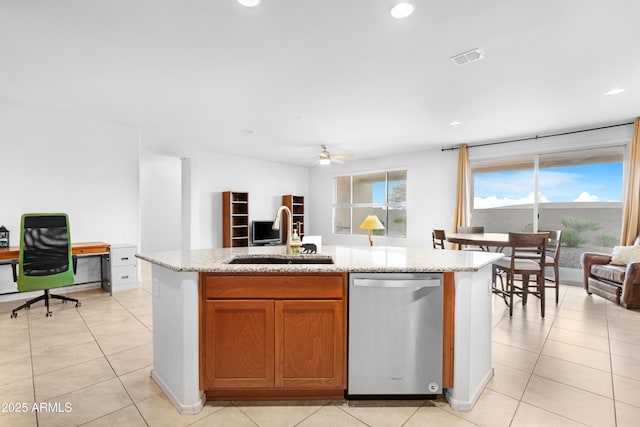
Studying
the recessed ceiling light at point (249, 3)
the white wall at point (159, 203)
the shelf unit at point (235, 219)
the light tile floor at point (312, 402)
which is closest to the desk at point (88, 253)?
the light tile floor at point (312, 402)

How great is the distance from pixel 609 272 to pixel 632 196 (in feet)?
4.38

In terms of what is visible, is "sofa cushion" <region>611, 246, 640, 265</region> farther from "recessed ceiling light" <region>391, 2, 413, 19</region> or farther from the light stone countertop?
"recessed ceiling light" <region>391, 2, 413, 19</region>

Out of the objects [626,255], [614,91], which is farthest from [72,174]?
[626,255]

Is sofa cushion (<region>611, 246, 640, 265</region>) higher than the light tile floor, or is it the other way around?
sofa cushion (<region>611, 246, 640, 265</region>)

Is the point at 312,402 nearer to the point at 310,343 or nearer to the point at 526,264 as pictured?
the point at 310,343

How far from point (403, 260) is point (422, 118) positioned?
3157mm

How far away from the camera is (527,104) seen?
3.92m

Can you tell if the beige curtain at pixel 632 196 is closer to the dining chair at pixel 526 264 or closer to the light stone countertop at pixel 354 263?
the dining chair at pixel 526 264

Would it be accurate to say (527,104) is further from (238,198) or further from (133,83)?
(238,198)

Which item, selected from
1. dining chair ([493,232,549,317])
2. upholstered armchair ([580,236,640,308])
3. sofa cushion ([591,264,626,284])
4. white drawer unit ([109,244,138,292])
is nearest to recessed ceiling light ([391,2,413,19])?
dining chair ([493,232,549,317])

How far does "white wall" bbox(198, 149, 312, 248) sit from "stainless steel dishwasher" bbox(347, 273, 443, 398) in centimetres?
573

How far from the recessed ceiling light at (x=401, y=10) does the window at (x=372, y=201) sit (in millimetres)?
5464

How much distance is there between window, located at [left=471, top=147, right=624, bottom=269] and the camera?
196 inches

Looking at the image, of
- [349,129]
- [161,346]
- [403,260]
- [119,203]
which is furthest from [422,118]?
[119,203]
